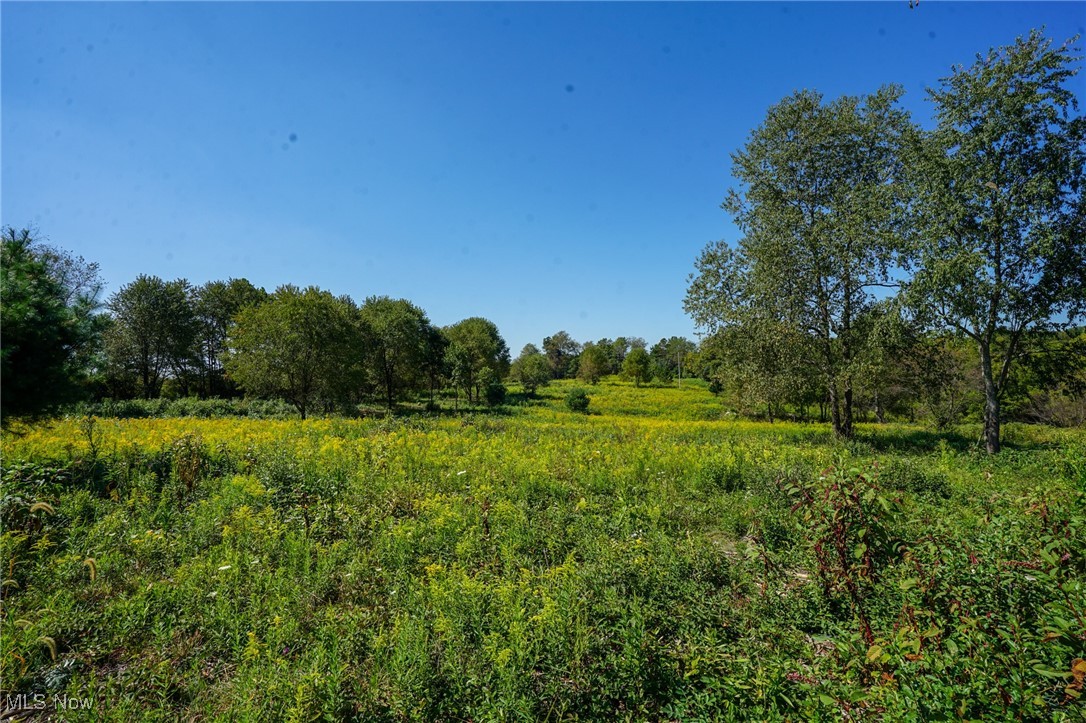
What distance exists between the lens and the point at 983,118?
12664mm

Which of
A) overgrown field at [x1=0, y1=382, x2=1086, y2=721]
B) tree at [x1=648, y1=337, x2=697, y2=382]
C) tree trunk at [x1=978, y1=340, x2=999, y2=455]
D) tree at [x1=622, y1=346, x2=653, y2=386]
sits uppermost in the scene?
tree at [x1=648, y1=337, x2=697, y2=382]

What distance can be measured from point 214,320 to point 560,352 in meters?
75.5

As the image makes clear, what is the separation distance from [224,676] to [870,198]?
1862 centimetres

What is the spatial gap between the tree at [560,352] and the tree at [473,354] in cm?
4109

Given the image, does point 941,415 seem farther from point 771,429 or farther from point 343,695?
point 343,695

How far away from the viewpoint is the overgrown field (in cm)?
278

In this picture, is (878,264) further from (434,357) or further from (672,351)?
(672,351)

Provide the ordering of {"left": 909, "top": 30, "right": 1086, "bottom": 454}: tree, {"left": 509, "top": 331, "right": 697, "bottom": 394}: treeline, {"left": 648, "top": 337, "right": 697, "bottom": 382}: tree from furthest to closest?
{"left": 648, "top": 337, "right": 697, "bottom": 382}: tree → {"left": 509, "top": 331, "right": 697, "bottom": 394}: treeline → {"left": 909, "top": 30, "right": 1086, "bottom": 454}: tree

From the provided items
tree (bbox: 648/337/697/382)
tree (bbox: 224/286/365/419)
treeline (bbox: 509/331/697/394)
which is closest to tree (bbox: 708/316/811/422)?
tree (bbox: 224/286/365/419)

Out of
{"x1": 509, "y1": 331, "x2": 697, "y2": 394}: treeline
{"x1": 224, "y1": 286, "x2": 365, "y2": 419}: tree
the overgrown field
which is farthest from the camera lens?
{"x1": 509, "y1": 331, "x2": 697, "y2": 394}: treeline

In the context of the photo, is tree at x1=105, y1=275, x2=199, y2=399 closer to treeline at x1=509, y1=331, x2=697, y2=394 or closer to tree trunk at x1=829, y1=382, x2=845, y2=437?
treeline at x1=509, y1=331, x2=697, y2=394

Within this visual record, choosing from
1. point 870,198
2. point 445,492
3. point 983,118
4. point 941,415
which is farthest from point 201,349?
point 941,415

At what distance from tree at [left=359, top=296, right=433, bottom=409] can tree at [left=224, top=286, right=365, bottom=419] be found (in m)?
9.72

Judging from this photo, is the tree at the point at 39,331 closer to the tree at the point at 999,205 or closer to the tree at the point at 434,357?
the tree at the point at 999,205
